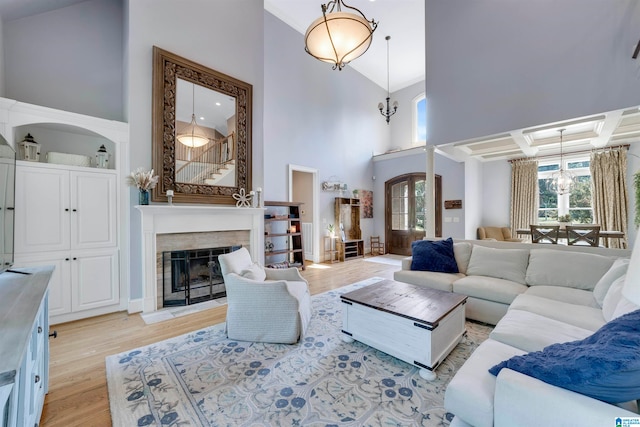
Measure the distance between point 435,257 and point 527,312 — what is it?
141 cm

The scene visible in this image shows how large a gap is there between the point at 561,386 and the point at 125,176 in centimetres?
414

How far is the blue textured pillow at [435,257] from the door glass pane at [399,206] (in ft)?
12.9

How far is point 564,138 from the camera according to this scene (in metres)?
4.62

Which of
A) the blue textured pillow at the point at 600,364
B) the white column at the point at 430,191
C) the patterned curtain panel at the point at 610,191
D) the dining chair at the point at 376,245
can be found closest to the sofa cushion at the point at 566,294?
the blue textured pillow at the point at 600,364

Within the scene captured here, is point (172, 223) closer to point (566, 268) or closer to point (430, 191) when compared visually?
point (430, 191)

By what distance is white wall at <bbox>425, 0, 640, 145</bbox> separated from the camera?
2.95m

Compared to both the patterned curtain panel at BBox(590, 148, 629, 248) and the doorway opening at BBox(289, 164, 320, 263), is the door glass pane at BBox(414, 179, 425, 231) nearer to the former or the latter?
the doorway opening at BBox(289, 164, 320, 263)

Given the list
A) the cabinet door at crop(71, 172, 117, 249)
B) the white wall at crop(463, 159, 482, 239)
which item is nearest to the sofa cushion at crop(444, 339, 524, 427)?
the cabinet door at crop(71, 172, 117, 249)

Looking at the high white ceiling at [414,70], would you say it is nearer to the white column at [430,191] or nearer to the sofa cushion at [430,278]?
the white column at [430,191]

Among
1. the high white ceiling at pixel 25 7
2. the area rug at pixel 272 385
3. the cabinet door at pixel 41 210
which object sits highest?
the high white ceiling at pixel 25 7

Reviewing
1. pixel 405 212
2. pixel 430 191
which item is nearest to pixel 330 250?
pixel 405 212

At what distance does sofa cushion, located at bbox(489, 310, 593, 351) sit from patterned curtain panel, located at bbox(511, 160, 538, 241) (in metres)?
5.19

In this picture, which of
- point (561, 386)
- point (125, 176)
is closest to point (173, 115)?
point (125, 176)

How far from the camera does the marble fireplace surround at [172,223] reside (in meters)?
3.15
